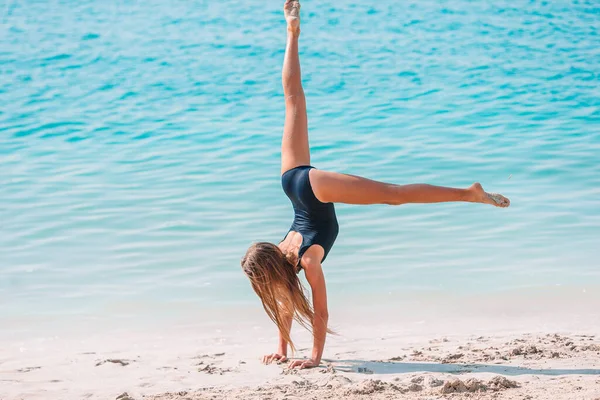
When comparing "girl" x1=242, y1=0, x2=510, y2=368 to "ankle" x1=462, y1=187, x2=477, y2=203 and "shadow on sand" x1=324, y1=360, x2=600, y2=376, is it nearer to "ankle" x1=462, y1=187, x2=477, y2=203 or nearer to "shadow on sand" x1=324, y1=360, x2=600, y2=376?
"ankle" x1=462, y1=187, x2=477, y2=203

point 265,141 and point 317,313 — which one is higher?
point 265,141

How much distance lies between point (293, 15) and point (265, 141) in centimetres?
476

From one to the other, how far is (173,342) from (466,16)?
11.5 m

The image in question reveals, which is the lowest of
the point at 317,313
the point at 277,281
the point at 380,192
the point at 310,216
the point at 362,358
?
the point at 362,358

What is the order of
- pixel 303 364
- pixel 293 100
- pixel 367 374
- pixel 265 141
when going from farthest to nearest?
pixel 265 141 → pixel 293 100 → pixel 303 364 → pixel 367 374

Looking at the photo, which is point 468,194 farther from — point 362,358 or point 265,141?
point 265,141

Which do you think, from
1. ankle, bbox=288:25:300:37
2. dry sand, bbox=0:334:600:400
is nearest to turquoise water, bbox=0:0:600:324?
dry sand, bbox=0:334:600:400

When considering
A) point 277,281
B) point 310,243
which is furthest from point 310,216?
point 277,281

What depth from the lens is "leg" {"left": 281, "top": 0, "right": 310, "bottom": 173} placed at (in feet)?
14.3

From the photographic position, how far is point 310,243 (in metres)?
3.98

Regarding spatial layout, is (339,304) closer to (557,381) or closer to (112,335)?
(112,335)

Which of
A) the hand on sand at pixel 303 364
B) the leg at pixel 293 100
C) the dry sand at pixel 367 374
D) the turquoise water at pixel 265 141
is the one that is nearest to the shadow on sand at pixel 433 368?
the dry sand at pixel 367 374

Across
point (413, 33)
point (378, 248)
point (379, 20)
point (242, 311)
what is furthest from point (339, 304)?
point (379, 20)

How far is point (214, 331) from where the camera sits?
15.4 ft
